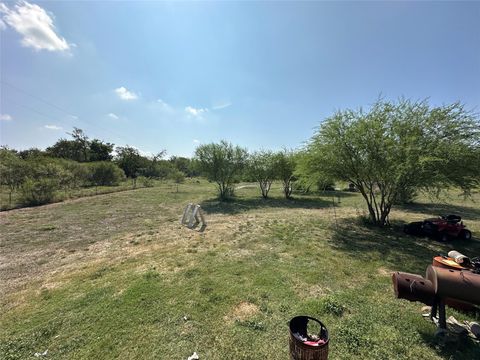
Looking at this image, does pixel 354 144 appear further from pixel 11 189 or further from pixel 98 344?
pixel 11 189

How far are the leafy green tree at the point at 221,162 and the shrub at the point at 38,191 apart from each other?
1080 centimetres

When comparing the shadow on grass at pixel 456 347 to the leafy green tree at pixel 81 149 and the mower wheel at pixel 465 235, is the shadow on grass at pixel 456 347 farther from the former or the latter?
the leafy green tree at pixel 81 149

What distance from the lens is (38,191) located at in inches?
594

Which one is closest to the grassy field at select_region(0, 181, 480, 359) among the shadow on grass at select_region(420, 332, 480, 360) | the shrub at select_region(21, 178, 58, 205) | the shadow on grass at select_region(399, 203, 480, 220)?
the shadow on grass at select_region(420, 332, 480, 360)

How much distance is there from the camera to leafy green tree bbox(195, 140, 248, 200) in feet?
62.3

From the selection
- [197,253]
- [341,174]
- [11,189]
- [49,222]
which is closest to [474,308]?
[197,253]

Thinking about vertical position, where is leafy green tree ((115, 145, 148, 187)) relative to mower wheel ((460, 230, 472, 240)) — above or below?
above

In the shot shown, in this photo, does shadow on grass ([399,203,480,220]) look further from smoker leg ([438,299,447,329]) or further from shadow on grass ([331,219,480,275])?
smoker leg ([438,299,447,329])

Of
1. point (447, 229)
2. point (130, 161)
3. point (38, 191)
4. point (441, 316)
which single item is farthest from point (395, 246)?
point (130, 161)

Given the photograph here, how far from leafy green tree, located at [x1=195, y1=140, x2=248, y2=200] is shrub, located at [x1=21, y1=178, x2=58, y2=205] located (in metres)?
10.8

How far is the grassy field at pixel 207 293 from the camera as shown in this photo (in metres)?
3.04

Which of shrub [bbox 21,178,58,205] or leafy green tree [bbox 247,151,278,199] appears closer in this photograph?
shrub [bbox 21,178,58,205]

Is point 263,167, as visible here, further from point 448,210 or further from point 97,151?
point 97,151

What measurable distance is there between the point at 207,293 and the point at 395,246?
6.60 meters
